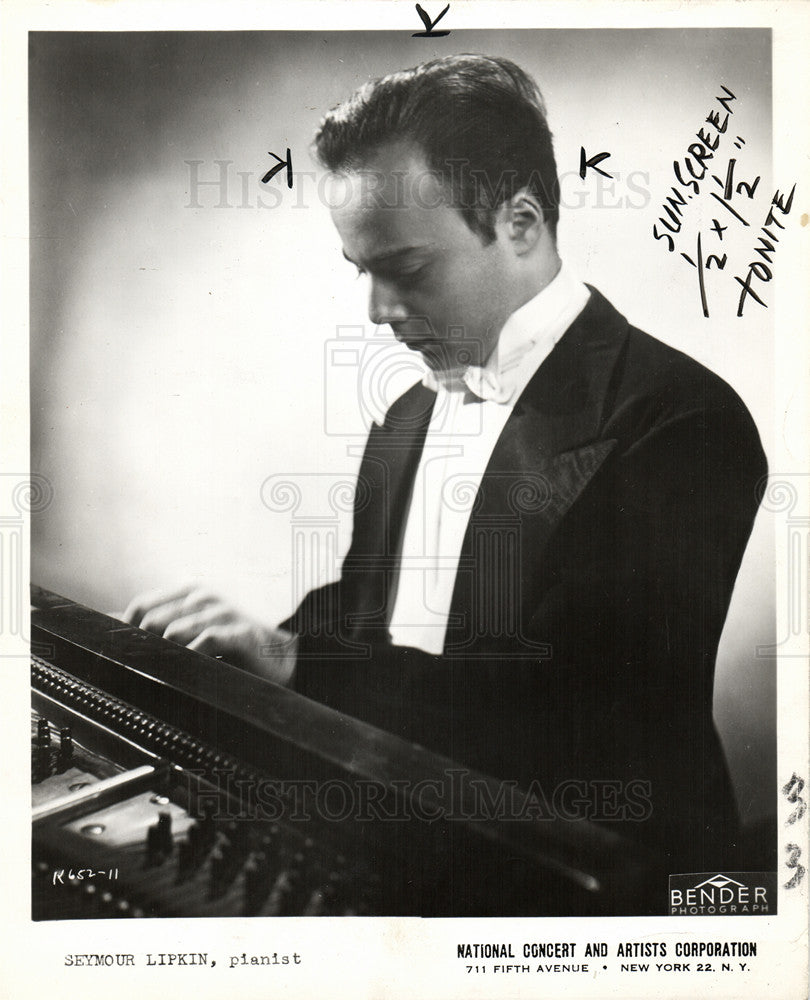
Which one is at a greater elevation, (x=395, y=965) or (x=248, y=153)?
(x=248, y=153)

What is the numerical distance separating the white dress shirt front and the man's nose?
0.12 m

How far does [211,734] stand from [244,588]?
9.9 inches

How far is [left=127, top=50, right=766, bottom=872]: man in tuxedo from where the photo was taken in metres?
1.34

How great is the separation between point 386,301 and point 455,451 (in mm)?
287

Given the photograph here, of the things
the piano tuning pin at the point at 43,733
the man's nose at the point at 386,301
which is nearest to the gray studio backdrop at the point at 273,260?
the man's nose at the point at 386,301

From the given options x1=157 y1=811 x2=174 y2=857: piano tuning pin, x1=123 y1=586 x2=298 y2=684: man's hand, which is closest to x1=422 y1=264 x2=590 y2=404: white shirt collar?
x1=123 y1=586 x2=298 y2=684: man's hand

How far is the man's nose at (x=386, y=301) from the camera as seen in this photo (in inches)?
54.1

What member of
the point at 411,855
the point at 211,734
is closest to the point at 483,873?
the point at 411,855

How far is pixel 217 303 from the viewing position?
1399mm

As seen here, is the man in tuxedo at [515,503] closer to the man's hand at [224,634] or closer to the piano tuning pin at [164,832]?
the man's hand at [224,634]

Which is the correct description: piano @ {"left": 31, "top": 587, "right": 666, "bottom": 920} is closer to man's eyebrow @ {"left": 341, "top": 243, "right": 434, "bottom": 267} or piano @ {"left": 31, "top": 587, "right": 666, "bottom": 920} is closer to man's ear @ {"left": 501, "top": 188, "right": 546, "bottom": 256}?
man's eyebrow @ {"left": 341, "top": 243, "right": 434, "bottom": 267}

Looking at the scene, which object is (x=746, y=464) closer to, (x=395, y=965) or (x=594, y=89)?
(x=594, y=89)

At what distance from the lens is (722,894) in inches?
54.1

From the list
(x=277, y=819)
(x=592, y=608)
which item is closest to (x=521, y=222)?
(x=592, y=608)
